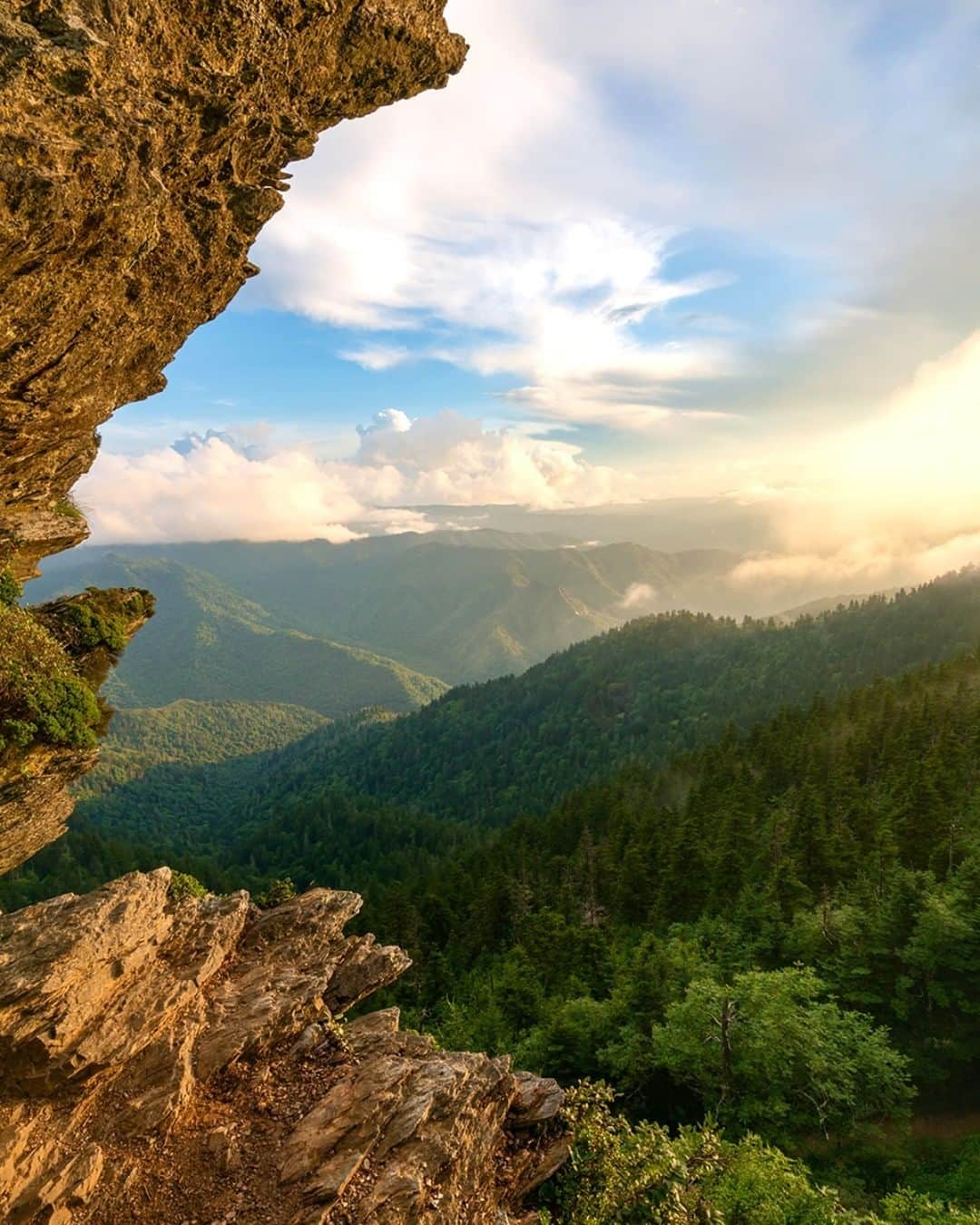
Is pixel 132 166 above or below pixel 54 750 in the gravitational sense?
above

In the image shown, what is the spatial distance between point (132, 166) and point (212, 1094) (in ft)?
89.9

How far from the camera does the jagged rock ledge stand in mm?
15953

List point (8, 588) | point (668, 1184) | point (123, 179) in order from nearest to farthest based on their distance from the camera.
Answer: point (123, 179) < point (668, 1184) < point (8, 588)

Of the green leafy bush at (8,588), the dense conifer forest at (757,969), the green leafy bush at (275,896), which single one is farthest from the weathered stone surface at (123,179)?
the dense conifer forest at (757,969)

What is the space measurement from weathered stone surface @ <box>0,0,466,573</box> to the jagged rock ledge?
641 inches

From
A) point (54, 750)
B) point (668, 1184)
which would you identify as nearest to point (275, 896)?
point (54, 750)

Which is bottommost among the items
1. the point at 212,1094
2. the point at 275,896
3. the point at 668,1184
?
the point at 275,896

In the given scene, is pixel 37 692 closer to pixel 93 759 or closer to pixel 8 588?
pixel 93 759

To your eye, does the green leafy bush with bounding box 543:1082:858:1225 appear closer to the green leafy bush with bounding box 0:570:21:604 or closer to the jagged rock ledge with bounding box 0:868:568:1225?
the jagged rock ledge with bounding box 0:868:568:1225

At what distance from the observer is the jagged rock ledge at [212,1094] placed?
1595cm

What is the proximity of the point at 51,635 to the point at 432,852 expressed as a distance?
16446 cm

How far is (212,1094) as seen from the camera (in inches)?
748

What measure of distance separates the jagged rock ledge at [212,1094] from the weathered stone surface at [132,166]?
53.4 feet

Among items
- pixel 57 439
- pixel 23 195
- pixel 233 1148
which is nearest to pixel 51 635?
pixel 57 439
